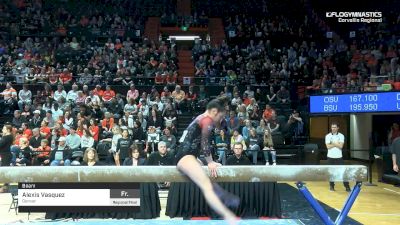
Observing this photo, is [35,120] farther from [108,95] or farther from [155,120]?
[155,120]

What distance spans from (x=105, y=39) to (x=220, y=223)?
53.8ft

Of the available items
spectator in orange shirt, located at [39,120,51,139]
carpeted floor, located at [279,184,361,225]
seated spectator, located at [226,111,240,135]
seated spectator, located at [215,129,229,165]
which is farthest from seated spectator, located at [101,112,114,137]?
carpeted floor, located at [279,184,361,225]

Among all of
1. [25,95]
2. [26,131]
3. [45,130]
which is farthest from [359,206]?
[25,95]

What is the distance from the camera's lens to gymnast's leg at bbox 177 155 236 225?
4457 mm

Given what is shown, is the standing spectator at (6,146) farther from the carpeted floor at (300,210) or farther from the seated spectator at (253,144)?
the carpeted floor at (300,210)

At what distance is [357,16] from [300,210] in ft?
55.9

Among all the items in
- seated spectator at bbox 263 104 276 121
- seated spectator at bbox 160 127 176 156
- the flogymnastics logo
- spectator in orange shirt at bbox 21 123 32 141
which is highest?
the flogymnastics logo

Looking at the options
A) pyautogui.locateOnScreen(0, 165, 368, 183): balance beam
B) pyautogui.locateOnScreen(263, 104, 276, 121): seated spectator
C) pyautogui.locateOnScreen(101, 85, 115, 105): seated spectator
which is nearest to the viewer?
pyautogui.locateOnScreen(0, 165, 368, 183): balance beam

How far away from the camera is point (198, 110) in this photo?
51.2ft

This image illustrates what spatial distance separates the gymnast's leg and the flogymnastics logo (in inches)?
772

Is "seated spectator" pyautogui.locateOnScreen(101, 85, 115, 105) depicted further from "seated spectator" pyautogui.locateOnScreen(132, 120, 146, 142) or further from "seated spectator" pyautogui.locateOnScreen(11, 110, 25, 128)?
"seated spectator" pyautogui.locateOnScreen(11, 110, 25, 128)

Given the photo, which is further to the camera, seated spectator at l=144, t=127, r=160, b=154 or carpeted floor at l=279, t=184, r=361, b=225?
seated spectator at l=144, t=127, r=160, b=154

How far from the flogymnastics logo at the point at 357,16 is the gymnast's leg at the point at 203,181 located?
1961 cm

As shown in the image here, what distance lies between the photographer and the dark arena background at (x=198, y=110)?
24.0 feet
